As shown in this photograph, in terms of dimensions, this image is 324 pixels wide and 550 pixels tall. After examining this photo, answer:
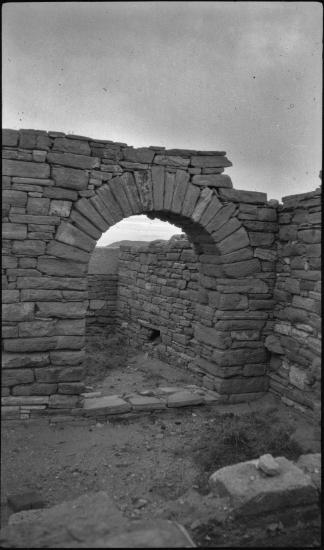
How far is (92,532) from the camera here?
2.45 m

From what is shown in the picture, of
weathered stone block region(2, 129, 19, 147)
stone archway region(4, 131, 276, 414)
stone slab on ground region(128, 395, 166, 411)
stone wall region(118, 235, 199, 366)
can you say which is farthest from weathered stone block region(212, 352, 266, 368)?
weathered stone block region(2, 129, 19, 147)

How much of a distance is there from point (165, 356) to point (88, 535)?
20.6ft

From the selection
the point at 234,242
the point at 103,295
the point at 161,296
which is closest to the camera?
the point at 234,242

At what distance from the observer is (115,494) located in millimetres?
4180

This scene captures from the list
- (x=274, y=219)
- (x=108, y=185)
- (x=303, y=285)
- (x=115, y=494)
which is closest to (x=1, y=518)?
(x=115, y=494)

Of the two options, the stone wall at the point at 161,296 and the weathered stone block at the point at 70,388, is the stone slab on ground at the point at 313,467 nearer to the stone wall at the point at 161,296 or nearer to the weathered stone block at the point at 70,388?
the weathered stone block at the point at 70,388

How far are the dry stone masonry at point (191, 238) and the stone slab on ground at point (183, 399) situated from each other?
40 cm

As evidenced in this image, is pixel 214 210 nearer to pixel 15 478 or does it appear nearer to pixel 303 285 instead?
pixel 303 285

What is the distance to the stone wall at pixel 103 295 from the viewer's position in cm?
Result: 1131

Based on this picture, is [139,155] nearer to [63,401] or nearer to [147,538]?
[63,401]

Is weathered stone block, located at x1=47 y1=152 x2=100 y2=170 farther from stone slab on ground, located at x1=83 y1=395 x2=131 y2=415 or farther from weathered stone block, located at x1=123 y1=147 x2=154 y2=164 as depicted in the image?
stone slab on ground, located at x1=83 y1=395 x2=131 y2=415

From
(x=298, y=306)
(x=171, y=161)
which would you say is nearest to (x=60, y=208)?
(x=171, y=161)

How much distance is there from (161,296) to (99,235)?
353 cm

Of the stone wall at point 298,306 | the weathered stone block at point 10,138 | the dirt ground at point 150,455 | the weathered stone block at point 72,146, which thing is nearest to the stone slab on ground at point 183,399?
the dirt ground at point 150,455
